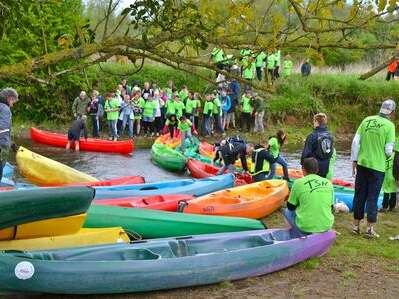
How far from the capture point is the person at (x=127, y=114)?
24.3 m

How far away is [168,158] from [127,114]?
592 centimetres

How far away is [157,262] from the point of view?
739 cm

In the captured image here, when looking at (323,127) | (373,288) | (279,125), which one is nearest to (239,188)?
(323,127)

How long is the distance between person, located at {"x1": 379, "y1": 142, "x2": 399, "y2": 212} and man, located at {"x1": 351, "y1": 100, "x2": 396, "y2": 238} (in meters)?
2.20

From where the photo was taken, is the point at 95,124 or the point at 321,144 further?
the point at 95,124

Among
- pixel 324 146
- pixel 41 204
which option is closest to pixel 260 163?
A: pixel 324 146

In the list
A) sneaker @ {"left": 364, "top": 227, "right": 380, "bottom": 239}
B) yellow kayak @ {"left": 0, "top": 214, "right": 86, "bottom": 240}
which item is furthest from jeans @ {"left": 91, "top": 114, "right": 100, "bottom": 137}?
yellow kayak @ {"left": 0, "top": 214, "right": 86, "bottom": 240}

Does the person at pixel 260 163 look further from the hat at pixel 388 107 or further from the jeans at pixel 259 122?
the jeans at pixel 259 122

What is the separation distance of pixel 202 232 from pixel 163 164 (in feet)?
33.7

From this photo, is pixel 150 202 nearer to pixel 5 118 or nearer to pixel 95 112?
pixel 5 118

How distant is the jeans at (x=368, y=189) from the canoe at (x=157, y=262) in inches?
43.3

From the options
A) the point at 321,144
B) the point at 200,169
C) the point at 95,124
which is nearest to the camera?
the point at 321,144

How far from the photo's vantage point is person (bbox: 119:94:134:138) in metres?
24.3

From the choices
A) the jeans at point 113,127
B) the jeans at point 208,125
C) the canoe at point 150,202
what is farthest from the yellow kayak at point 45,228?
the jeans at point 208,125
